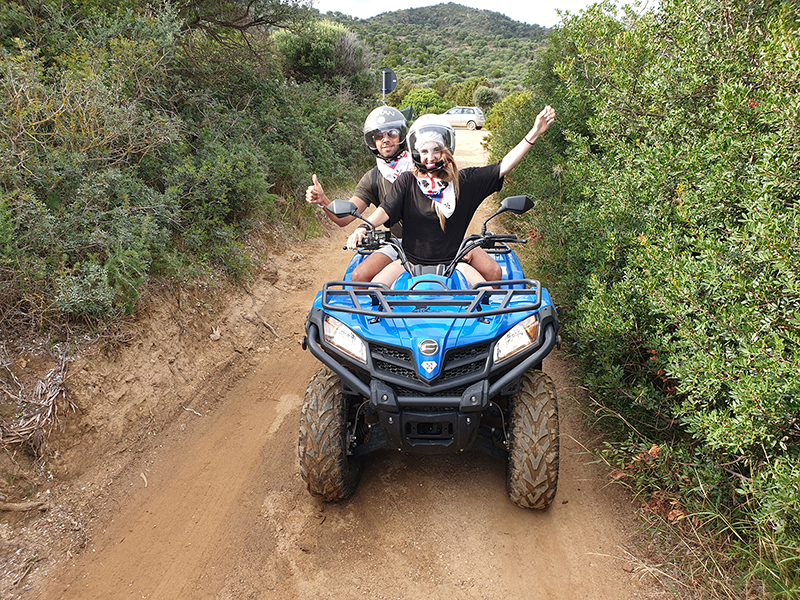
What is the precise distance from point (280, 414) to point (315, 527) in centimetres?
130

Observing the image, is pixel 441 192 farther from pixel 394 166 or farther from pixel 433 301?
pixel 394 166

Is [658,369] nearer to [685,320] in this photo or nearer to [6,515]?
[685,320]

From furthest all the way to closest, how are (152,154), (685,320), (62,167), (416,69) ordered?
(416,69) < (152,154) < (62,167) < (685,320)

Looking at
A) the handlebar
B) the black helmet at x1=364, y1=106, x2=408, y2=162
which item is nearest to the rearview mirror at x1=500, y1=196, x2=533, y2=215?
the handlebar

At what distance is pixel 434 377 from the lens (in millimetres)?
2576

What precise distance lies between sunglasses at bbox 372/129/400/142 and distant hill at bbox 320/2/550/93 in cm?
3261

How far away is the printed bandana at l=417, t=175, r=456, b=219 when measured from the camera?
11.3 feet

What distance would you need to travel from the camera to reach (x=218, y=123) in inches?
275

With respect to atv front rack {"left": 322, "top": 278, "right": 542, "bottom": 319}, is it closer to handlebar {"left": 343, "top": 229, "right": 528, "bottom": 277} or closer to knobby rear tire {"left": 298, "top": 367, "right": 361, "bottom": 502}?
handlebar {"left": 343, "top": 229, "right": 528, "bottom": 277}

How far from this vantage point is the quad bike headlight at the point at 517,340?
2.67 meters

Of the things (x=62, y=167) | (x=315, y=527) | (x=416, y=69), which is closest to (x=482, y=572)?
Result: (x=315, y=527)

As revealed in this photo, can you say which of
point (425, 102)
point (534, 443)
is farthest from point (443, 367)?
point (425, 102)

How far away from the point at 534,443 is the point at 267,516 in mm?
1665


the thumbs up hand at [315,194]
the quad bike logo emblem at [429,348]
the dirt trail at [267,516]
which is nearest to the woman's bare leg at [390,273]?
the thumbs up hand at [315,194]
